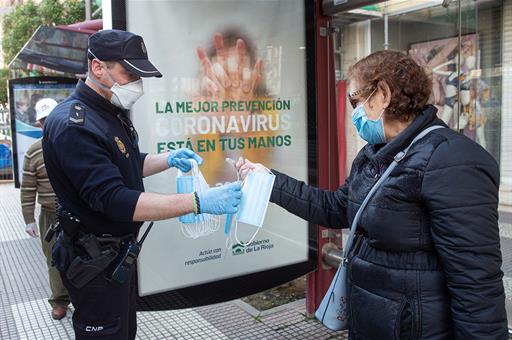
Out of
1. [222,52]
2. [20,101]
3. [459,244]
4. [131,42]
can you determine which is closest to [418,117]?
[459,244]

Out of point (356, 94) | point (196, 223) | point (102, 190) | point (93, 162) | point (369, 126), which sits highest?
point (356, 94)

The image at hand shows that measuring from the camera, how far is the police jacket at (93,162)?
1.96 metres

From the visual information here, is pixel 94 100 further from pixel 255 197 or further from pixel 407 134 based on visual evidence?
pixel 407 134

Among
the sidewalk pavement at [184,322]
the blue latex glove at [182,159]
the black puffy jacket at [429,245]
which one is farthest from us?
the sidewalk pavement at [184,322]

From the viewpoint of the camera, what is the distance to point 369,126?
191 centimetres

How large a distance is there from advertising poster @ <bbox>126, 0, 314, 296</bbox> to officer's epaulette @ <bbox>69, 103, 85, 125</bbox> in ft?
2.82

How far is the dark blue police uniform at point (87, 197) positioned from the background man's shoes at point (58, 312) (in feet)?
7.34

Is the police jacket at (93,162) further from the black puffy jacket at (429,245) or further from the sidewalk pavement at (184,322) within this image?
the sidewalk pavement at (184,322)

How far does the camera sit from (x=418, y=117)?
1825 mm

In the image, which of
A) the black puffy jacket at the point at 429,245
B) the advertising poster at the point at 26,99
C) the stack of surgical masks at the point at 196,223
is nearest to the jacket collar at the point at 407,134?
the black puffy jacket at the point at 429,245

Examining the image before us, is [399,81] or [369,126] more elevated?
[399,81]

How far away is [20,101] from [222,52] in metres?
4.80

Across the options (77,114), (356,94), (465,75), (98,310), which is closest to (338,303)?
(356,94)

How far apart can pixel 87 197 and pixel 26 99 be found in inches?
225
